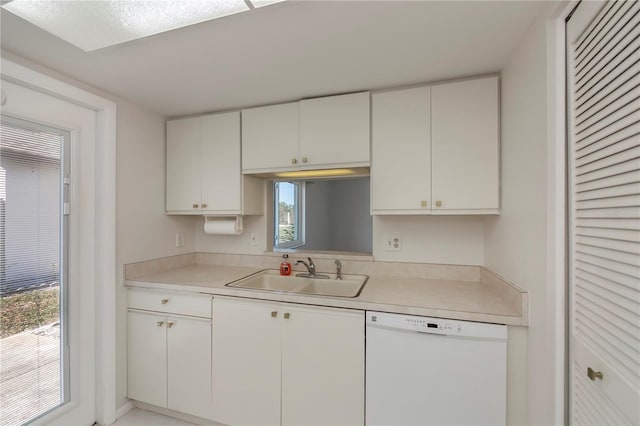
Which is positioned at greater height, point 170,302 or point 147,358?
point 170,302

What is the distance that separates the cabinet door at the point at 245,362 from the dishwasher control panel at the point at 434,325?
597 millimetres

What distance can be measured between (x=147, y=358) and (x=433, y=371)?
6.17 ft

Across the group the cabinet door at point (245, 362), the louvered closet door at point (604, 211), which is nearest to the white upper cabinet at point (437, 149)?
the louvered closet door at point (604, 211)

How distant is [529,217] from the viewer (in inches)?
47.6

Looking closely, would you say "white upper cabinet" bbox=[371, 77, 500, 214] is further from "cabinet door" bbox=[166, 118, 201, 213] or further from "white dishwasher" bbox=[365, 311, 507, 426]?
"cabinet door" bbox=[166, 118, 201, 213]

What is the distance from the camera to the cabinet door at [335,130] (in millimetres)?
1798

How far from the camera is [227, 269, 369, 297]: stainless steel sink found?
1952 mm

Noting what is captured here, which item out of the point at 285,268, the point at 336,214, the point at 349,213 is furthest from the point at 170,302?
the point at 349,213

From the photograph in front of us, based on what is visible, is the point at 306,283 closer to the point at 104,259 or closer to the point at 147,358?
the point at 147,358

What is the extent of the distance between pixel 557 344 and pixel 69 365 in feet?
8.63

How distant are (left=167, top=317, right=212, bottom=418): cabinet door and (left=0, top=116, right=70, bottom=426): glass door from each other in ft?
2.00

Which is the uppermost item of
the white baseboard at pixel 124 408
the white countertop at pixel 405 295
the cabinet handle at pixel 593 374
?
the white countertop at pixel 405 295

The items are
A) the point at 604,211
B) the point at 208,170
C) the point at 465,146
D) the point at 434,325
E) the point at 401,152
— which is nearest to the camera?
the point at 604,211

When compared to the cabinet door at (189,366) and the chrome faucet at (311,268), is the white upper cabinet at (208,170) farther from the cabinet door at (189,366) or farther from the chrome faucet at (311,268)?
the cabinet door at (189,366)
